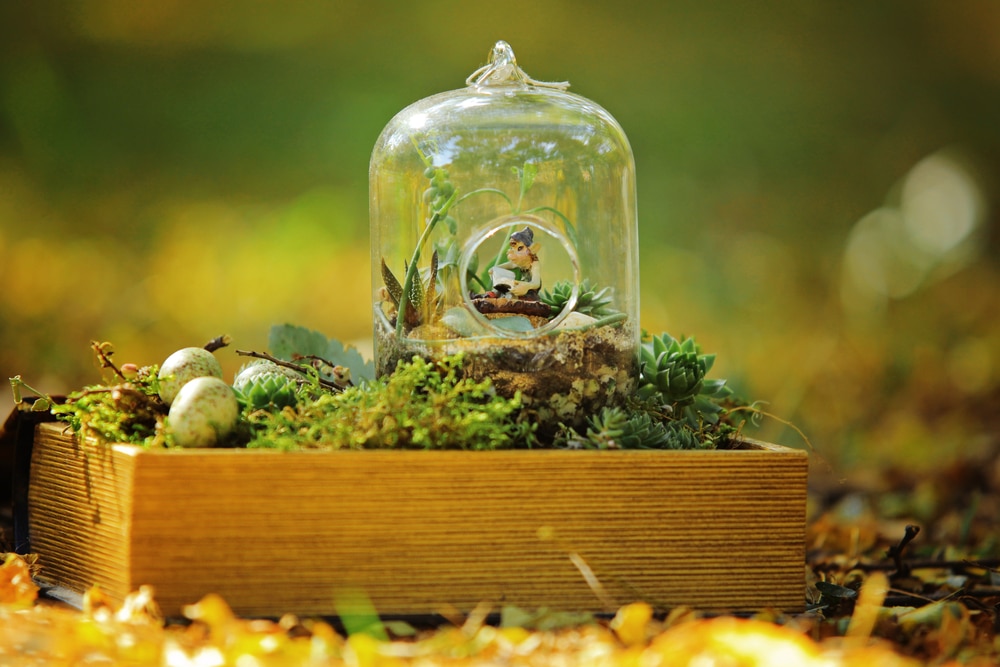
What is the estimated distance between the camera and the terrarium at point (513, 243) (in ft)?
4.66

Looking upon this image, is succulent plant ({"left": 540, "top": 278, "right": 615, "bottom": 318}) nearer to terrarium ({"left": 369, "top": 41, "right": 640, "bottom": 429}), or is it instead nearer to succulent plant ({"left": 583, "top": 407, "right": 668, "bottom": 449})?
terrarium ({"left": 369, "top": 41, "right": 640, "bottom": 429})

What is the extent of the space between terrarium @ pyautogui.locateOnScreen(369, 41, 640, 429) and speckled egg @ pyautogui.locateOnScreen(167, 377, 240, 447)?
10.8 inches

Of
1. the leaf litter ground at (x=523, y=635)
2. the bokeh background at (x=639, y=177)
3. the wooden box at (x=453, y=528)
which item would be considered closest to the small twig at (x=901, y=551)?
the leaf litter ground at (x=523, y=635)

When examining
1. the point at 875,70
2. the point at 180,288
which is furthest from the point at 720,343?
the point at 180,288

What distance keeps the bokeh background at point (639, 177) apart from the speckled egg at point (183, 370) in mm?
2014

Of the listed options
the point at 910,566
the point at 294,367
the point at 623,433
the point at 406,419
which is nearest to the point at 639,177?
the point at 910,566

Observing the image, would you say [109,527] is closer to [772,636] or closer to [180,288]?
[772,636]

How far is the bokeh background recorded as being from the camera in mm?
3467

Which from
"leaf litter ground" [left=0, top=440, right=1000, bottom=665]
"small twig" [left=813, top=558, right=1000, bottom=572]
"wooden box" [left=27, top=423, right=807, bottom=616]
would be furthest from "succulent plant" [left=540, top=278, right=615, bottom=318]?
"small twig" [left=813, top=558, right=1000, bottom=572]

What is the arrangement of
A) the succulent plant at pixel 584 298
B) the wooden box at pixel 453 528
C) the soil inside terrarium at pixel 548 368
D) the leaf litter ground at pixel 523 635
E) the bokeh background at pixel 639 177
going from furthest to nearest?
the bokeh background at pixel 639 177, the succulent plant at pixel 584 298, the soil inside terrarium at pixel 548 368, the wooden box at pixel 453 528, the leaf litter ground at pixel 523 635

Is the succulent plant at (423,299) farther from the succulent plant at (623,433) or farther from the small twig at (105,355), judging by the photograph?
the small twig at (105,355)

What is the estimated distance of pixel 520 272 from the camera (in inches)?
58.5

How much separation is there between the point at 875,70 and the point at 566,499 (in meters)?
3.47

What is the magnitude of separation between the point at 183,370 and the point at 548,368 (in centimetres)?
52
